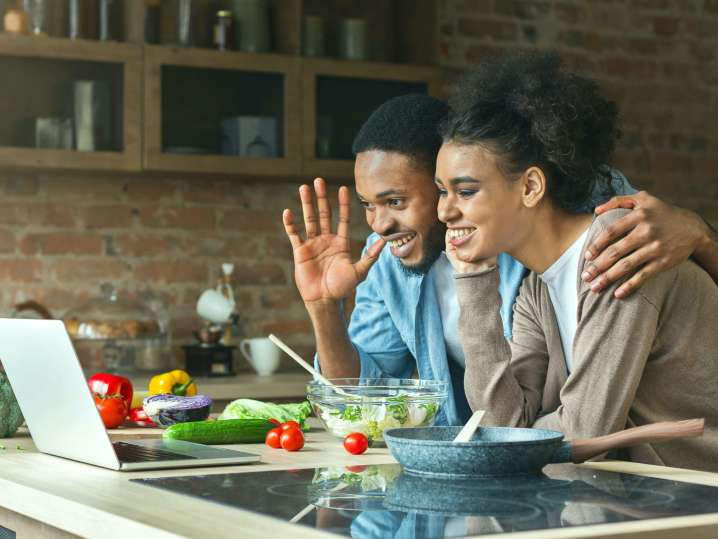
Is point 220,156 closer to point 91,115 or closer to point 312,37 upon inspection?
point 91,115

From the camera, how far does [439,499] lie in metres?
1.40

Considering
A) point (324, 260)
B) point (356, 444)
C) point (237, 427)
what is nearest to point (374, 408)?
point (356, 444)

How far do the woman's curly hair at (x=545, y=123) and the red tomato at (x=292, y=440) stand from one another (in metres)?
0.62

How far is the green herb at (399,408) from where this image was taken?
202 centimetres

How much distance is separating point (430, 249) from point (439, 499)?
1253mm

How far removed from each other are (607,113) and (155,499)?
1217 millimetres

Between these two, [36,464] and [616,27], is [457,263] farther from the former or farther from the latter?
[616,27]

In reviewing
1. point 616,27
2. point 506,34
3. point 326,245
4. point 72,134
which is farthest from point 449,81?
point 326,245

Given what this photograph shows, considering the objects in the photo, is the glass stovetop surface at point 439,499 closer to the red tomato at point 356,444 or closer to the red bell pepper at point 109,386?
the red tomato at point 356,444

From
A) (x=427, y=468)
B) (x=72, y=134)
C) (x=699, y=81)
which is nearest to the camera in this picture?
(x=427, y=468)

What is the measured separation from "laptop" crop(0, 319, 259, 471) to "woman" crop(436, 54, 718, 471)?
1.89 ft

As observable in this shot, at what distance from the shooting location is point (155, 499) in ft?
4.72

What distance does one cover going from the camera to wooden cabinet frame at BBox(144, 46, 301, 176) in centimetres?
416

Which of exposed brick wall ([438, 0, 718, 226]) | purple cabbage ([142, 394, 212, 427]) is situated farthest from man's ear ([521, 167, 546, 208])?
exposed brick wall ([438, 0, 718, 226])
